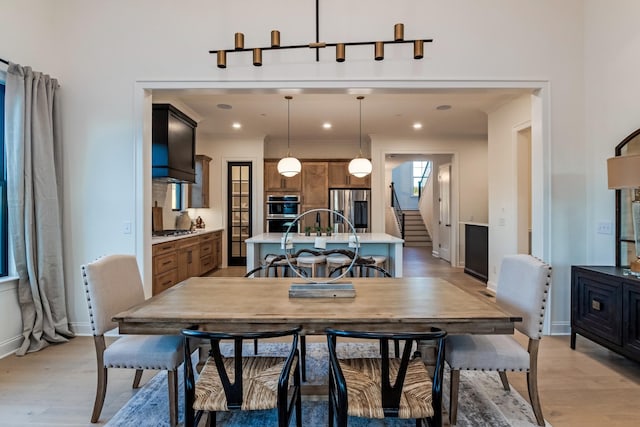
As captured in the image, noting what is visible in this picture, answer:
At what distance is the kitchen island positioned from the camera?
4.25 metres

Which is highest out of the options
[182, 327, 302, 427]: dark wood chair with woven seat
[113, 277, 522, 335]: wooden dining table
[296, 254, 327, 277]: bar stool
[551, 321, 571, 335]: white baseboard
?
[113, 277, 522, 335]: wooden dining table

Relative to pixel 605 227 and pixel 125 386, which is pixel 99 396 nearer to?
pixel 125 386

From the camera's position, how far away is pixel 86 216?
134 inches

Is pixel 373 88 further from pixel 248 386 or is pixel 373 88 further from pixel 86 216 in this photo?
pixel 86 216

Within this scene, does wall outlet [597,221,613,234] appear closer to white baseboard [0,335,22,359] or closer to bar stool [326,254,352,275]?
bar stool [326,254,352,275]

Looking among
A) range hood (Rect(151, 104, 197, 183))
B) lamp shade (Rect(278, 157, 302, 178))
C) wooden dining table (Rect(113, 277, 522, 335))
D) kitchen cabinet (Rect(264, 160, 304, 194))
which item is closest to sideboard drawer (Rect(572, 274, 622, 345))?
wooden dining table (Rect(113, 277, 522, 335))

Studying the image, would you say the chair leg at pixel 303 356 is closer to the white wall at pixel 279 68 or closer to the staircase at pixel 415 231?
the white wall at pixel 279 68

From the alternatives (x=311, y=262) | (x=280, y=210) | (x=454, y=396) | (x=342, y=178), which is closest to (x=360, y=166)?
(x=311, y=262)

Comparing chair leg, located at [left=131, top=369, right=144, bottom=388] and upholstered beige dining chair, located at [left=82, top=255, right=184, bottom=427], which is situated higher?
upholstered beige dining chair, located at [left=82, top=255, right=184, bottom=427]

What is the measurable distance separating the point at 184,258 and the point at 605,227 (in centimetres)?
488

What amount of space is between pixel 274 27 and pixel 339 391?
125 inches

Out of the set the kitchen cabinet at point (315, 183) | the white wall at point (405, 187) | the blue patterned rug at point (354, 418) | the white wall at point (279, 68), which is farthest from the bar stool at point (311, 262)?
the white wall at point (405, 187)

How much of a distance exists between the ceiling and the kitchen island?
169cm

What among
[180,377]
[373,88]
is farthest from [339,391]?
[373,88]
